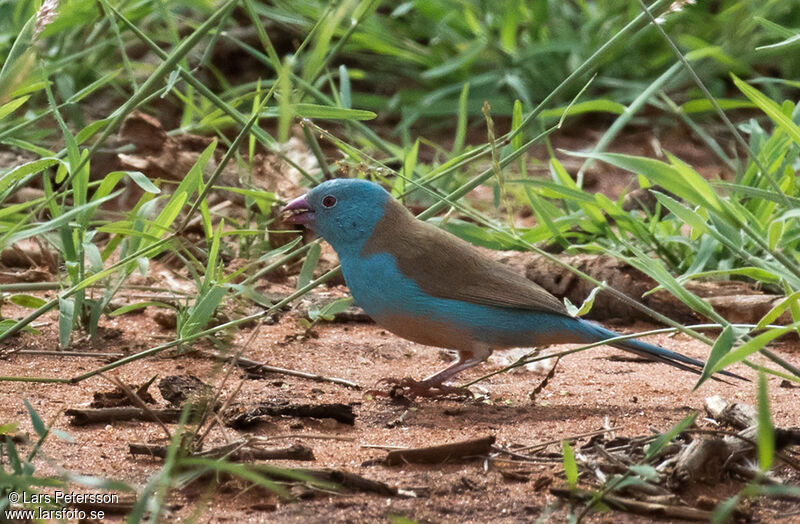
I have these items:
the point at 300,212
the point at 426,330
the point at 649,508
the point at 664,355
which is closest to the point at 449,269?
the point at 426,330

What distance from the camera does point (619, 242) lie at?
4.45 m

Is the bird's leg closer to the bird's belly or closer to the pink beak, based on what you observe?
the bird's belly

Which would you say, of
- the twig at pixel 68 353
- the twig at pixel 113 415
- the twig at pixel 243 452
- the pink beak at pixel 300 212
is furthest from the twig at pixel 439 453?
the pink beak at pixel 300 212

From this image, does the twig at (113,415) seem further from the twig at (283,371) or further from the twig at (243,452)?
the twig at (283,371)

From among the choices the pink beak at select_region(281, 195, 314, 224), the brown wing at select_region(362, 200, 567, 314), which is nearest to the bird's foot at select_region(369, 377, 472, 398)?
the brown wing at select_region(362, 200, 567, 314)

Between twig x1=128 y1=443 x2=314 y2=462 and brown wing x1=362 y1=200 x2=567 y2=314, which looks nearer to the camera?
twig x1=128 y1=443 x2=314 y2=462

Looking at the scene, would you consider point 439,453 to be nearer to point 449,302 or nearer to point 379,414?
point 379,414

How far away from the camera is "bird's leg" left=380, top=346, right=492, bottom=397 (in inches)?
140

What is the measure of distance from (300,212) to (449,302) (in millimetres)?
687

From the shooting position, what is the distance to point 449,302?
371 cm

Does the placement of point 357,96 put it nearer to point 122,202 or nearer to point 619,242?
point 122,202

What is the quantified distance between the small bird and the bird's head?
1cm

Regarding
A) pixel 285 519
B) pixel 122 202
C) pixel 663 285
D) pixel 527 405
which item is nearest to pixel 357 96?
pixel 122 202

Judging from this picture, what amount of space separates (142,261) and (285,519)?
58.7 inches
